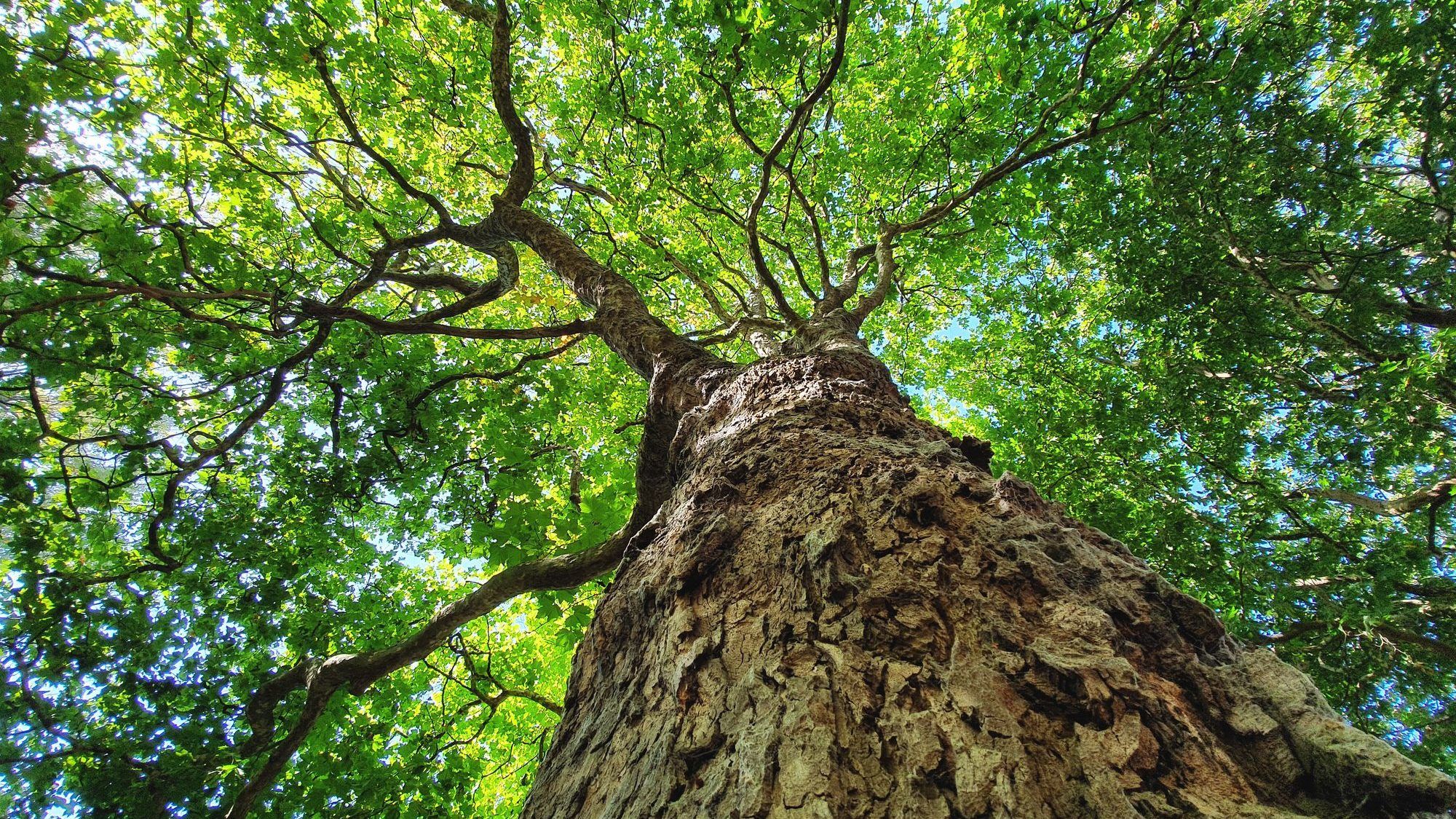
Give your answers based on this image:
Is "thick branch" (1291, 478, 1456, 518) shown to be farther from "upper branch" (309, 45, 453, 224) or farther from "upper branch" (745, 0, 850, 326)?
"upper branch" (309, 45, 453, 224)

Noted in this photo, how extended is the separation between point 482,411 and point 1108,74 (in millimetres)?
6952

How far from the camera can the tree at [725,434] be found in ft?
3.80

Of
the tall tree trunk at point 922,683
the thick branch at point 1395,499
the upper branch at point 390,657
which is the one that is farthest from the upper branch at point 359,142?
the thick branch at point 1395,499

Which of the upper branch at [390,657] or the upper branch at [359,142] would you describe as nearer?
the upper branch at [390,657]

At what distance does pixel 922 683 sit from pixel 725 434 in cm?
157

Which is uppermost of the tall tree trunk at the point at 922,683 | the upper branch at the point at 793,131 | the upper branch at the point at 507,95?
the upper branch at the point at 507,95

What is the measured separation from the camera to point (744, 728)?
1.07m

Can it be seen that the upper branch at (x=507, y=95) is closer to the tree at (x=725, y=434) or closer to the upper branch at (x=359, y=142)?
the tree at (x=725, y=434)

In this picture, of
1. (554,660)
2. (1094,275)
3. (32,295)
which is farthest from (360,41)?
(1094,275)

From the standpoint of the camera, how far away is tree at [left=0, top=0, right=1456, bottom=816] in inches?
45.6

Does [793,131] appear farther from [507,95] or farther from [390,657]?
[390,657]

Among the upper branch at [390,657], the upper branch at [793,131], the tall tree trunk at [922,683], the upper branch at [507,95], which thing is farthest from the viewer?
the upper branch at [507,95]

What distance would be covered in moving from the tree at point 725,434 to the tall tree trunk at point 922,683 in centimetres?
1

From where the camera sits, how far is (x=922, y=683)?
1.11m
